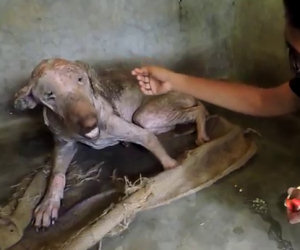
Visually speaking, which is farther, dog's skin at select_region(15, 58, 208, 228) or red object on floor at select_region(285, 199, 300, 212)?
dog's skin at select_region(15, 58, 208, 228)

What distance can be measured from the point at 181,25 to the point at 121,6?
13.5 inches

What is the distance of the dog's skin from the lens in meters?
1.94

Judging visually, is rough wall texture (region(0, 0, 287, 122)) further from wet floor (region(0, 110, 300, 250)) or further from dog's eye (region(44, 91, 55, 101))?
dog's eye (region(44, 91, 55, 101))

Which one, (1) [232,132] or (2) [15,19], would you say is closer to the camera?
(1) [232,132]

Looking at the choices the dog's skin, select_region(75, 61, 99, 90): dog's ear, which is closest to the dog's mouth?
the dog's skin

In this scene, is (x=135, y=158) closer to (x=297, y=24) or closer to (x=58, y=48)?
(x=58, y=48)

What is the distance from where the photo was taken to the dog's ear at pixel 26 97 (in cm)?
198

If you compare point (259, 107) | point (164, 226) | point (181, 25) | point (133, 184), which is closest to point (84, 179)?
point (133, 184)

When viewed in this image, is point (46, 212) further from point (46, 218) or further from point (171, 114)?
point (171, 114)

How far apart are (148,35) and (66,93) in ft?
2.96

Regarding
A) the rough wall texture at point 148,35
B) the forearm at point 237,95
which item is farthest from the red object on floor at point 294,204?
the rough wall texture at point 148,35

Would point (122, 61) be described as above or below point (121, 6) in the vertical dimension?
below

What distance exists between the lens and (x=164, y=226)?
Answer: 76.5 inches

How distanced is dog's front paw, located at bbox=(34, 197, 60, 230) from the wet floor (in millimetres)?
199
